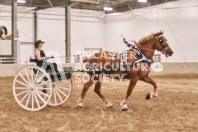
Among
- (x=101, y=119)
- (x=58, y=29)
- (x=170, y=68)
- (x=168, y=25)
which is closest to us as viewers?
(x=101, y=119)

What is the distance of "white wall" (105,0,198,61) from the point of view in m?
23.3

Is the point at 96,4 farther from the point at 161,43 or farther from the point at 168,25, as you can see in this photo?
the point at 161,43

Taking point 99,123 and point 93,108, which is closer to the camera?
point 99,123

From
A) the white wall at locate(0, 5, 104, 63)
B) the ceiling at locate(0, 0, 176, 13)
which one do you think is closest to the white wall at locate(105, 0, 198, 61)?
the ceiling at locate(0, 0, 176, 13)


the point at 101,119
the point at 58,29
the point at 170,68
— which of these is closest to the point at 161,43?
the point at 101,119

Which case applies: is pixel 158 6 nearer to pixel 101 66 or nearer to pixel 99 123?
pixel 101 66

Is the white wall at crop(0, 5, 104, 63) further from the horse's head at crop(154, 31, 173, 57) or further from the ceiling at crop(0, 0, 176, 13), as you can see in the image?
the horse's head at crop(154, 31, 173, 57)

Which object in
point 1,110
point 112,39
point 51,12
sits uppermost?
point 51,12

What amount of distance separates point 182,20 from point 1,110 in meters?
21.1

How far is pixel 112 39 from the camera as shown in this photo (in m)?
→ 31.5

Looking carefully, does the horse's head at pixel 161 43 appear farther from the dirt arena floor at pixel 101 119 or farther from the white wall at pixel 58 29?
the white wall at pixel 58 29

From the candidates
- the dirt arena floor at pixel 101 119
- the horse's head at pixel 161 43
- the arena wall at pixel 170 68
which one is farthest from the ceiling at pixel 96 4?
the dirt arena floor at pixel 101 119

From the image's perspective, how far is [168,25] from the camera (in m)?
25.4

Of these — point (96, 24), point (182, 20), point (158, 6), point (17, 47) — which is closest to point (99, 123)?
point (17, 47)
